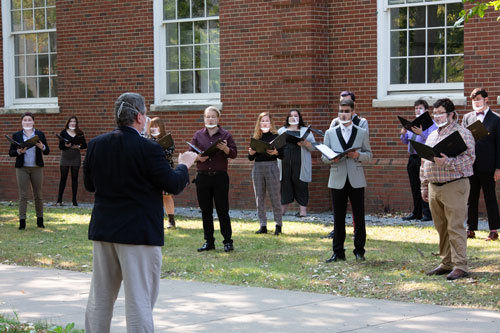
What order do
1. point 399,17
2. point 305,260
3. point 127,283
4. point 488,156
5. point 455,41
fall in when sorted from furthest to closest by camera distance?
point 399,17, point 455,41, point 488,156, point 305,260, point 127,283

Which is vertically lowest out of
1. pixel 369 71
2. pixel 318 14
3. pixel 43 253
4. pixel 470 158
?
pixel 43 253

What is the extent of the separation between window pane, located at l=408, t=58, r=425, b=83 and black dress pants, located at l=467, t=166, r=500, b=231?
382cm

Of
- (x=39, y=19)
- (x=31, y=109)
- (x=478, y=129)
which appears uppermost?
(x=39, y=19)

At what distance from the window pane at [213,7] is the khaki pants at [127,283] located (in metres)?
12.5

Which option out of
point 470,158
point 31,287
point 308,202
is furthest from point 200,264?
point 308,202

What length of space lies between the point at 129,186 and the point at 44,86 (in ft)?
52.4

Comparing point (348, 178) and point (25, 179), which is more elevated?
point (348, 178)

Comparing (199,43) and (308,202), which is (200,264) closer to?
(308,202)

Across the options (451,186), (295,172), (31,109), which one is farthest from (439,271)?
(31,109)

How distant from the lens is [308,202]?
1659 centimetres

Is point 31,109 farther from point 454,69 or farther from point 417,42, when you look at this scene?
point 454,69

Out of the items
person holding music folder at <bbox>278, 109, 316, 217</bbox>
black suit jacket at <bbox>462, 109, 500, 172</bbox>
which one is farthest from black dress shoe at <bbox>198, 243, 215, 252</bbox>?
black suit jacket at <bbox>462, 109, 500, 172</bbox>

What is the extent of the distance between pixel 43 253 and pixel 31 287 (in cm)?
283

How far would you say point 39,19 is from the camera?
21.3 metres
